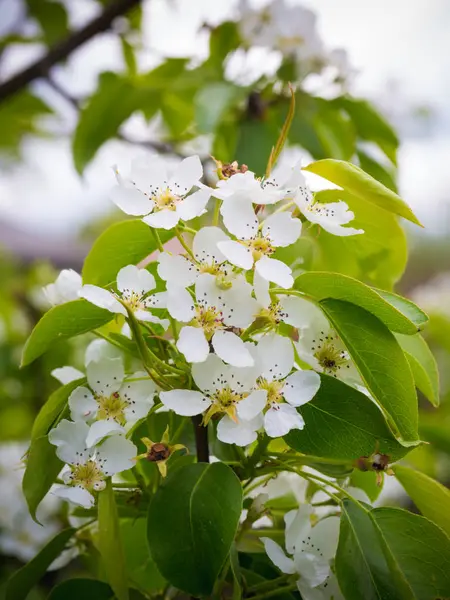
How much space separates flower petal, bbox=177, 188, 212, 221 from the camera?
0.44 metres

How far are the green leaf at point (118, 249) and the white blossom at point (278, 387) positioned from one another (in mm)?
120

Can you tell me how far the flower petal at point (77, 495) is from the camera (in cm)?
43

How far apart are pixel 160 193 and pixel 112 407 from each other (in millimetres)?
146

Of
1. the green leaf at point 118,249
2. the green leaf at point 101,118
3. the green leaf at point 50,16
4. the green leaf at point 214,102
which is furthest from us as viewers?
the green leaf at point 50,16

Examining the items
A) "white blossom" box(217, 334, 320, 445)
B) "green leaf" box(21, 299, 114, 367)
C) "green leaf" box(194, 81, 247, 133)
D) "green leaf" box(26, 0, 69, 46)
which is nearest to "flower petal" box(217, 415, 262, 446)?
"white blossom" box(217, 334, 320, 445)

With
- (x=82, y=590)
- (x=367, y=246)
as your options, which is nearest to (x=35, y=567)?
(x=82, y=590)

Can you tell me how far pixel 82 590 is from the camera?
519 millimetres

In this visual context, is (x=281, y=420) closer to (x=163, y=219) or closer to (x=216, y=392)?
(x=216, y=392)

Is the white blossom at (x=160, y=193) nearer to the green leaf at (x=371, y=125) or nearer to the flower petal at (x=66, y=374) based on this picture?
the flower petal at (x=66, y=374)

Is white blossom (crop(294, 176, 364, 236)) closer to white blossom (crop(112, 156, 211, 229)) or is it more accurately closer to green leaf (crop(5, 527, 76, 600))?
white blossom (crop(112, 156, 211, 229))

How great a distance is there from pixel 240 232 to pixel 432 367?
21 centimetres

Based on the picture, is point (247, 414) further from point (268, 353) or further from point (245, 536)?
point (245, 536)

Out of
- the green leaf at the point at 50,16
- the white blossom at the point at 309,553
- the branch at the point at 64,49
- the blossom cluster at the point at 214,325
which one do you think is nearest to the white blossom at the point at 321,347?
the blossom cluster at the point at 214,325

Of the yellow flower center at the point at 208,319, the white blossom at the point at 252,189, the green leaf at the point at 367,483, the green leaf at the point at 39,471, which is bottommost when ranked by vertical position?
the green leaf at the point at 39,471
